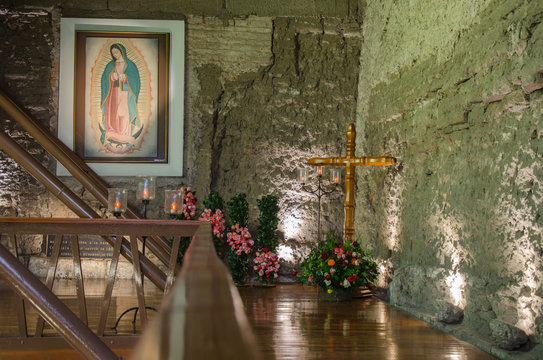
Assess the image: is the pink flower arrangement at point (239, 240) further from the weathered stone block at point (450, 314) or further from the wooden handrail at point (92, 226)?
the wooden handrail at point (92, 226)

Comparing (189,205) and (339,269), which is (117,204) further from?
(189,205)

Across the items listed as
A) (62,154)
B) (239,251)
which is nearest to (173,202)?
(239,251)

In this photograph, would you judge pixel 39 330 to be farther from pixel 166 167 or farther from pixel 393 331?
pixel 166 167

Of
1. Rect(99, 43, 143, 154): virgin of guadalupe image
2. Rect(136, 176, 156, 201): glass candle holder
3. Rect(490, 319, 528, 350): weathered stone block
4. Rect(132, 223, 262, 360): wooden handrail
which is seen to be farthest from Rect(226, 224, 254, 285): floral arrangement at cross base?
Rect(132, 223, 262, 360): wooden handrail

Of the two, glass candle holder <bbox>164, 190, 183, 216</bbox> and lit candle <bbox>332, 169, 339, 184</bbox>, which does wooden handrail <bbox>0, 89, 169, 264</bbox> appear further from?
lit candle <bbox>332, 169, 339, 184</bbox>

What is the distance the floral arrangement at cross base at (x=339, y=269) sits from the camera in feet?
17.7

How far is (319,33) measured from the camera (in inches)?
285

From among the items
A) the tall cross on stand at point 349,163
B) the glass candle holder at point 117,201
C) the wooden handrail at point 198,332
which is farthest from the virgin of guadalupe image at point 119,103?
the wooden handrail at point 198,332

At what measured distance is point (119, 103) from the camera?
7.01m

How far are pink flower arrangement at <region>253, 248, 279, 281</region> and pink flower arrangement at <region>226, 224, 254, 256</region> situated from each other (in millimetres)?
175

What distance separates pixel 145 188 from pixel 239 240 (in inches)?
96.2

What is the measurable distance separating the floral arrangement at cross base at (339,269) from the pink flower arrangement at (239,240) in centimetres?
112

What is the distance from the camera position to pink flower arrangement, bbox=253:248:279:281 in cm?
655

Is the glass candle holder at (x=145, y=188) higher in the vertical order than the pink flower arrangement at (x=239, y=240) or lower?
higher
